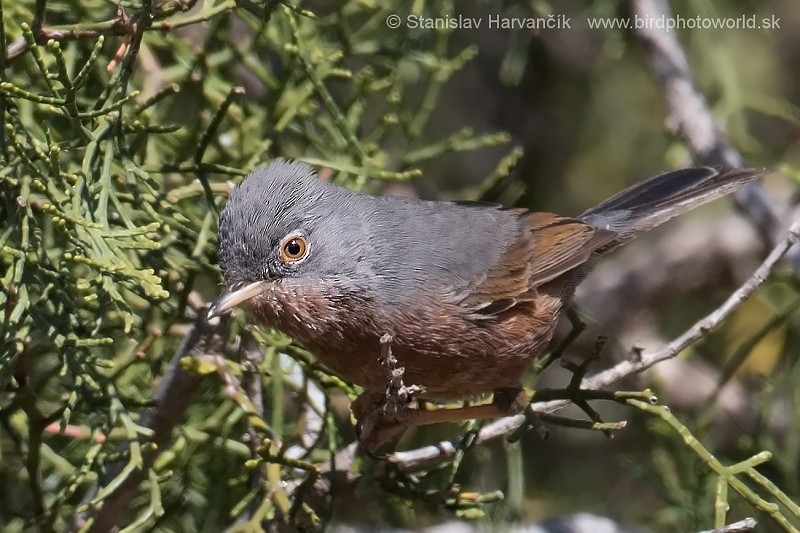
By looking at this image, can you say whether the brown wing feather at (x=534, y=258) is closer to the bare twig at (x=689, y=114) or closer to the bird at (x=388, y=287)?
the bird at (x=388, y=287)

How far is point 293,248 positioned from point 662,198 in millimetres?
1743

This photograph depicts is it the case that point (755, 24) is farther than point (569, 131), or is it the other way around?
point (569, 131)

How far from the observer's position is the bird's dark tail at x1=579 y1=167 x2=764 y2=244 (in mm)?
4000

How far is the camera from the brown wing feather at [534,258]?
3.53 m

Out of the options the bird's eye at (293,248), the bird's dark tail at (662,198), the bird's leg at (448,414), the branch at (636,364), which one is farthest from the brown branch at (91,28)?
the bird's dark tail at (662,198)

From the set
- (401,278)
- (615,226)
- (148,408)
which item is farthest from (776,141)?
(148,408)

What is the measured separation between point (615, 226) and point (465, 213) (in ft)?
2.61

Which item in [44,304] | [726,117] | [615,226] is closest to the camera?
[44,304]

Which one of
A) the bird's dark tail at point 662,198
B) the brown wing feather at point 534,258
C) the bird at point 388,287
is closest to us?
the bird at point 388,287

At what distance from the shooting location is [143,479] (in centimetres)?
304

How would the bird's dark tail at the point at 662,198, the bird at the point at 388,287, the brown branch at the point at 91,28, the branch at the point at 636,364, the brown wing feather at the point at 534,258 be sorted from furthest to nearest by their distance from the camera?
1. the bird's dark tail at the point at 662,198
2. the brown wing feather at the point at 534,258
3. the bird at the point at 388,287
4. the branch at the point at 636,364
5. the brown branch at the point at 91,28

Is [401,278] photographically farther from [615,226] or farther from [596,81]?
[596,81]

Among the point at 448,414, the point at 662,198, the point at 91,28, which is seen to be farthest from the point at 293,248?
the point at 662,198

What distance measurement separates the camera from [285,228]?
122 inches
